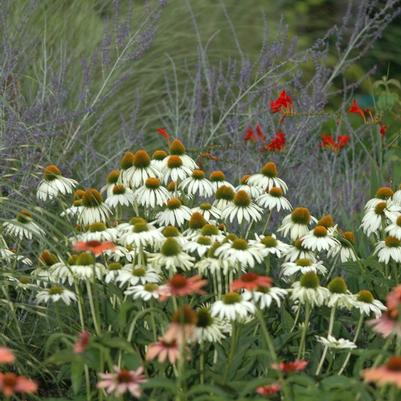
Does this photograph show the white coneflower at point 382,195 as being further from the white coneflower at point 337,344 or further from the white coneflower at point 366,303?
the white coneflower at point 337,344

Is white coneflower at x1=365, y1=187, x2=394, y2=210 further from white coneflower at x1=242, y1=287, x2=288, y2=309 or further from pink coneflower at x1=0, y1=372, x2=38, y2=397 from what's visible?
pink coneflower at x1=0, y1=372, x2=38, y2=397

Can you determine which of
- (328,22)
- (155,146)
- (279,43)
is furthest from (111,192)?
(328,22)

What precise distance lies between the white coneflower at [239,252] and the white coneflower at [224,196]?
500mm

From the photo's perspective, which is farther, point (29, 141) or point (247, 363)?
point (29, 141)

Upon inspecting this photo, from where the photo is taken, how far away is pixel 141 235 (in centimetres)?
296

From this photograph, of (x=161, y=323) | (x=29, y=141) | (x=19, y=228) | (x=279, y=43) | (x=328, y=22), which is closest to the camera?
(x=161, y=323)

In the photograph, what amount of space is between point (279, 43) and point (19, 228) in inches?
81.2

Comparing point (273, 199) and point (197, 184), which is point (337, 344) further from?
point (197, 184)

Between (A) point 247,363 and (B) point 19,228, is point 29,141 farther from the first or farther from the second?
(A) point 247,363

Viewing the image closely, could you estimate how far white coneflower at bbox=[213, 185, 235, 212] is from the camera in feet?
11.2

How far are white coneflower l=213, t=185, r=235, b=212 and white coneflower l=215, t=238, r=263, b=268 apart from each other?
500 millimetres

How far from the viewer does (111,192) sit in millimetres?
3416

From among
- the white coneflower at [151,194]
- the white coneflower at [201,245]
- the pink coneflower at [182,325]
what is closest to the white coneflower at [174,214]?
the white coneflower at [151,194]

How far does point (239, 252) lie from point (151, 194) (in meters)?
0.54
